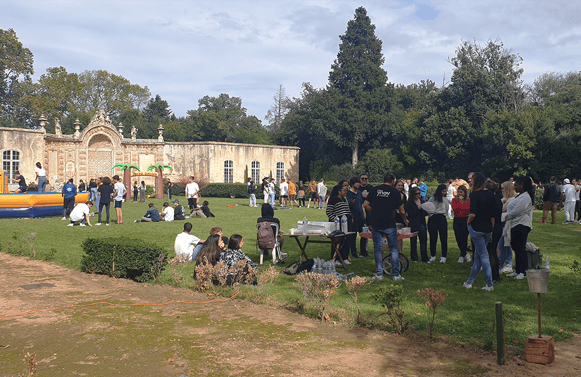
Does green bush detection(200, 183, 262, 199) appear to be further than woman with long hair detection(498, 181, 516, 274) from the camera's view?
Yes

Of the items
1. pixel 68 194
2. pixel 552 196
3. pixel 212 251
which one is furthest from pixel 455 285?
pixel 68 194

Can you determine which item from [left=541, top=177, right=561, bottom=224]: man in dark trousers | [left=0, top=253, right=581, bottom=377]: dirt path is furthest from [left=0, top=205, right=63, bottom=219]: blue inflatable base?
[left=541, top=177, right=561, bottom=224]: man in dark trousers

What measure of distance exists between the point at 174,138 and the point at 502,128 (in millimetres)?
36474

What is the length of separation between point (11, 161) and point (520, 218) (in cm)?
3206

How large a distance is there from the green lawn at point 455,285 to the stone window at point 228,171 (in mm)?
24567

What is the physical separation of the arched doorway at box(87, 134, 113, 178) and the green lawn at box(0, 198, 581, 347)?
73.3 feet

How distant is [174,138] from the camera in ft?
181

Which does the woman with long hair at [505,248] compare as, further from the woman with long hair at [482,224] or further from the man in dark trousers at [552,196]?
the man in dark trousers at [552,196]

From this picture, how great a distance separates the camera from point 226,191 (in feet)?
117

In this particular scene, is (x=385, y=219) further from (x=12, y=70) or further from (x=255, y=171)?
(x=12, y=70)

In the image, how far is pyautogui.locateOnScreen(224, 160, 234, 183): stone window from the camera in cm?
3903

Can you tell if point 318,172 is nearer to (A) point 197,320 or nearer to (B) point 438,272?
(B) point 438,272

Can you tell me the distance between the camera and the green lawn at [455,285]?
18.1 ft

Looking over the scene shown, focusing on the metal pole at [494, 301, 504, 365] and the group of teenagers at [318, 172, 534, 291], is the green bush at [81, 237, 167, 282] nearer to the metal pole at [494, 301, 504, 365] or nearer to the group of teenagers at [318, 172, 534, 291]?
the group of teenagers at [318, 172, 534, 291]
